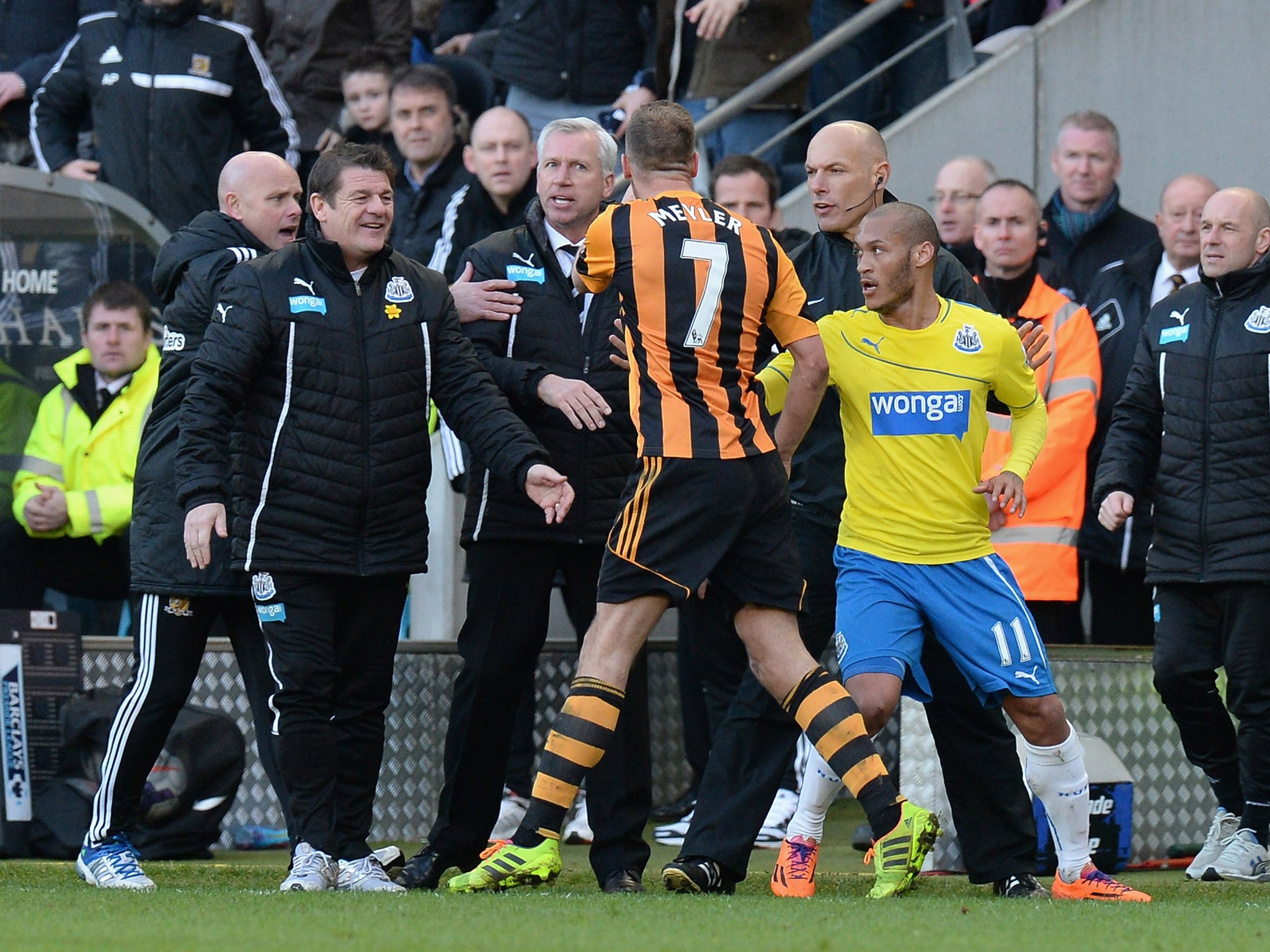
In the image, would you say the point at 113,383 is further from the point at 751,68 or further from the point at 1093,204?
the point at 1093,204

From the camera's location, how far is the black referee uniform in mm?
6402

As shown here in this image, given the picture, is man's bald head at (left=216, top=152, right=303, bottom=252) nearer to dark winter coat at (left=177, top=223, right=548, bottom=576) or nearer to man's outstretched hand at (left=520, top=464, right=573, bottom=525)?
dark winter coat at (left=177, top=223, right=548, bottom=576)

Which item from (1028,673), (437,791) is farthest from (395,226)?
(1028,673)

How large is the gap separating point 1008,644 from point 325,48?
662 cm

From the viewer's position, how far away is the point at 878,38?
35.7ft

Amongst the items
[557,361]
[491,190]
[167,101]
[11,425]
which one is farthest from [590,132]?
[167,101]

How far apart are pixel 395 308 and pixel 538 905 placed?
1976mm

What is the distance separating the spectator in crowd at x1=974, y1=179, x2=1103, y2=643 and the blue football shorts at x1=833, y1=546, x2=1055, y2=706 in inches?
73.6

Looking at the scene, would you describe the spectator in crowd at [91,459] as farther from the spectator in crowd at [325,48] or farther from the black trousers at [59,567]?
the spectator in crowd at [325,48]

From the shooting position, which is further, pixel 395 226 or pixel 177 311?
pixel 395 226

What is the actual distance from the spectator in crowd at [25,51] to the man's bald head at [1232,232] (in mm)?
7184

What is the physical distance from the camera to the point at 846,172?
6.36m

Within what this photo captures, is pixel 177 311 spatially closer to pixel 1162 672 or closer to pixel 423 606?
pixel 423 606

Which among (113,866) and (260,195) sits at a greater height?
(260,195)
